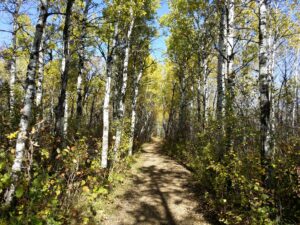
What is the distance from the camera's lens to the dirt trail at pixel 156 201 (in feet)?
24.3

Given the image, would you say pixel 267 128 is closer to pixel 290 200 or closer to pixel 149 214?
pixel 290 200

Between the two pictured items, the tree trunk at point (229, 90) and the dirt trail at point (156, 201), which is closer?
the dirt trail at point (156, 201)

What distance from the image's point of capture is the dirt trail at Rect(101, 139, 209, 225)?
7399 millimetres

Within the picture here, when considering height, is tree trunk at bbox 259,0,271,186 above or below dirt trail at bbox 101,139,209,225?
above

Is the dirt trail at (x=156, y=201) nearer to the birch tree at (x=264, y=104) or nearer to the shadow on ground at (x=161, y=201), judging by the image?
the shadow on ground at (x=161, y=201)

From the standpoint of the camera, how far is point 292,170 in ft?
18.7

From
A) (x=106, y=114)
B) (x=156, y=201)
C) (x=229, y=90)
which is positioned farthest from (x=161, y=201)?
(x=229, y=90)

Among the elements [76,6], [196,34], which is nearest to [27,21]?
[76,6]

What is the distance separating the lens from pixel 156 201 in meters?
8.82

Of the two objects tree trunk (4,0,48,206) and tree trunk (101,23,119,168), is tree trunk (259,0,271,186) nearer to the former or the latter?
tree trunk (4,0,48,206)

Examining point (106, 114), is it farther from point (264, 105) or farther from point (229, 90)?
point (264, 105)

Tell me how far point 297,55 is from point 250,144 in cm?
2225

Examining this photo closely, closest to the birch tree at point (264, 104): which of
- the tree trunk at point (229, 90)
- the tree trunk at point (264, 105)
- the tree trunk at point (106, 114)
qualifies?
the tree trunk at point (264, 105)

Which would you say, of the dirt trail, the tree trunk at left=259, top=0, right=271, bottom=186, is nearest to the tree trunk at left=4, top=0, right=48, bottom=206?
the dirt trail
